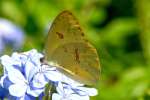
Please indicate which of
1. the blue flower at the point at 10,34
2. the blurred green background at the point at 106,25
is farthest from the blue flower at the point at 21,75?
the blue flower at the point at 10,34

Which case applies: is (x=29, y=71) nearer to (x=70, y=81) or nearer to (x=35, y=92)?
(x=35, y=92)

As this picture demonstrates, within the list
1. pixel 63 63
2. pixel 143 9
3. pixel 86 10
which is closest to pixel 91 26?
pixel 86 10

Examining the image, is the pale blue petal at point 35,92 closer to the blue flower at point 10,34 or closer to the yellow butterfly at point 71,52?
→ the yellow butterfly at point 71,52

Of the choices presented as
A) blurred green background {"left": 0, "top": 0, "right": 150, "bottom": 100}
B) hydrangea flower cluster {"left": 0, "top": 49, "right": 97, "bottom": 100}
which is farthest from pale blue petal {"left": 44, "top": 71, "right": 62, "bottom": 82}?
blurred green background {"left": 0, "top": 0, "right": 150, "bottom": 100}

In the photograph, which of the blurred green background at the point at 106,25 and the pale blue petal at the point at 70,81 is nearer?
the pale blue petal at the point at 70,81

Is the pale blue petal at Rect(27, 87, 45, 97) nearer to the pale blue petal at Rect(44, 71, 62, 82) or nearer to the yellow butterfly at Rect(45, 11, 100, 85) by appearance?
the pale blue petal at Rect(44, 71, 62, 82)
